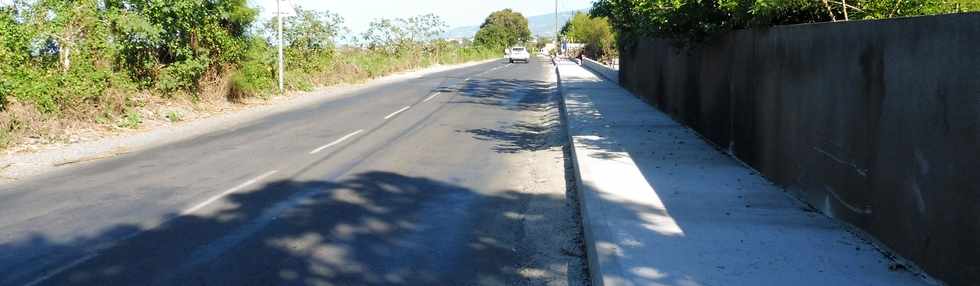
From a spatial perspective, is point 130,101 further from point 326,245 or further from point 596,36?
point 596,36

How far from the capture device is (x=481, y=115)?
61.2ft

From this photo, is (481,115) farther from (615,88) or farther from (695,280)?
(695,280)

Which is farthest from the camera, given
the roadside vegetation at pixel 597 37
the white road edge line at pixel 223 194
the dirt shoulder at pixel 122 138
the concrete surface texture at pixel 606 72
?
the roadside vegetation at pixel 597 37

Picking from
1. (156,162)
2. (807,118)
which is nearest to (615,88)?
(156,162)

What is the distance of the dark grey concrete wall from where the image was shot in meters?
4.62

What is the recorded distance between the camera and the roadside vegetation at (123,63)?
1356 cm

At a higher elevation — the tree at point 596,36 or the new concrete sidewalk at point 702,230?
the tree at point 596,36

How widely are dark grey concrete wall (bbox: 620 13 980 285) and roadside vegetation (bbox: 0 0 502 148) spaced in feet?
36.1

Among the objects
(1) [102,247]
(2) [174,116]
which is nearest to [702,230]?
(1) [102,247]

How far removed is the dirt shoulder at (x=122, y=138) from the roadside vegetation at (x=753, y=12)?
8.16 meters

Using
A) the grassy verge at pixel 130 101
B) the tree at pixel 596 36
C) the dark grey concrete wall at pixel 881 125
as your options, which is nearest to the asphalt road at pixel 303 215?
the dark grey concrete wall at pixel 881 125

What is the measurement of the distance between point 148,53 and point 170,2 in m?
1.29

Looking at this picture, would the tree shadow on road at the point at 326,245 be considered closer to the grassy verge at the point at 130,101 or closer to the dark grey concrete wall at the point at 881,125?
the dark grey concrete wall at the point at 881,125

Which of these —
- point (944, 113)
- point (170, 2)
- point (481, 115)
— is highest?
point (170, 2)
